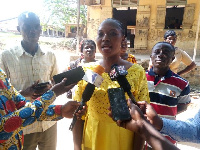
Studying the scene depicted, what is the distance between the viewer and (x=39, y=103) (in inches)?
53.9

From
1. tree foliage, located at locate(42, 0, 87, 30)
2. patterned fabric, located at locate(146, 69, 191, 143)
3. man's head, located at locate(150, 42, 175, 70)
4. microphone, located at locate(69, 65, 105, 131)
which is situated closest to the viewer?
microphone, located at locate(69, 65, 105, 131)

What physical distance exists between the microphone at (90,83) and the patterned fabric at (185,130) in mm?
663

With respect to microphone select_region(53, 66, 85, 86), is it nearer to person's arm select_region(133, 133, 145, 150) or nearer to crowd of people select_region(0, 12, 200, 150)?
crowd of people select_region(0, 12, 200, 150)

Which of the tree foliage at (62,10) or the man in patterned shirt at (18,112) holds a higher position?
the tree foliage at (62,10)

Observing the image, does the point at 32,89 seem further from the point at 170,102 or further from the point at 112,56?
the point at 170,102

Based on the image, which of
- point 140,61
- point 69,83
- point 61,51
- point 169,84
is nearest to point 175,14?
point 140,61

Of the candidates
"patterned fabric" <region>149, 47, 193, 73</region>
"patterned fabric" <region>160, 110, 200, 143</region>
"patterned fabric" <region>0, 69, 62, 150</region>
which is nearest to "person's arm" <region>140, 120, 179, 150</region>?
"patterned fabric" <region>160, 110, 200, 143</region>

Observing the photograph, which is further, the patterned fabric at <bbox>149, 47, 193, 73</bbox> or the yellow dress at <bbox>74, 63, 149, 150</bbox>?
the patterned fabric at <bbox>149, 47, 193, 73</bbox>

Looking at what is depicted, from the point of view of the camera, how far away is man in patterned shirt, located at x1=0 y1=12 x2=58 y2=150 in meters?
1.97

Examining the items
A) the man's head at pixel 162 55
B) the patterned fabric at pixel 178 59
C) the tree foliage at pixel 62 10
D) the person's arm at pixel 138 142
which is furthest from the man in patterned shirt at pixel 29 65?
the tree foliage at pixel 62 10

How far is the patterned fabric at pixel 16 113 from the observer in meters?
1.19

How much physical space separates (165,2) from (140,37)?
215cm

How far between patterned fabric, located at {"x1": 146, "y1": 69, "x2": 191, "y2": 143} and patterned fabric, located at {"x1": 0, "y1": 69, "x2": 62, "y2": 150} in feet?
3.57

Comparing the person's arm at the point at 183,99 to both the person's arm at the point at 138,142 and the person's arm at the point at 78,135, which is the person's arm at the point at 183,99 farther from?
the person's arm at the point at 78,135
